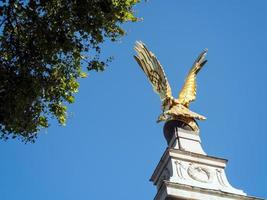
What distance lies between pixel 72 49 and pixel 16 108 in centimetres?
231

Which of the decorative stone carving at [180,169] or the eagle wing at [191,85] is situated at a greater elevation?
the eagle wing at [191,85]

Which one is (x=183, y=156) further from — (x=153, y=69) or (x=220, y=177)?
(x=153, y=69)

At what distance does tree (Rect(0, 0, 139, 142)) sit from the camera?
13.1m

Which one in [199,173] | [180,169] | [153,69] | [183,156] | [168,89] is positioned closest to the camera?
[180,169]

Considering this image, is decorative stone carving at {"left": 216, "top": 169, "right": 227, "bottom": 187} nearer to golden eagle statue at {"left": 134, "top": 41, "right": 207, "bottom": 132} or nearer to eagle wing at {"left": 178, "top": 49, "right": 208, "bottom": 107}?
golden eagle statue at {"left": 134, "top": 41, "right": 207, "bottom": 132}

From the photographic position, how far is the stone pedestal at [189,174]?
19516mm

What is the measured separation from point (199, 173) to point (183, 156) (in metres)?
1.07

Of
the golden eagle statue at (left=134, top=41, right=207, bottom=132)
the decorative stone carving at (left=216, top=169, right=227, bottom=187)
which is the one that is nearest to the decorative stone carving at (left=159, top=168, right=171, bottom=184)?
the decorative stone carving at (left=216, top=169, right=227, bottom=187)

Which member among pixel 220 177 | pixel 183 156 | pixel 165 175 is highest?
pixel 183 156

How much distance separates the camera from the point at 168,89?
25109 mm

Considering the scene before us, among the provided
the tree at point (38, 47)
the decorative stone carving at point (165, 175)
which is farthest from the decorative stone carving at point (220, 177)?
the tree at point (38, 47)

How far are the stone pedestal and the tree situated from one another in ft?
24.9

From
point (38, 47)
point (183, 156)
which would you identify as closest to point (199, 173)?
point (183, 156)

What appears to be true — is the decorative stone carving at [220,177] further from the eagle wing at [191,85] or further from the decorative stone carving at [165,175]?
the eagle wing at [191,85]
